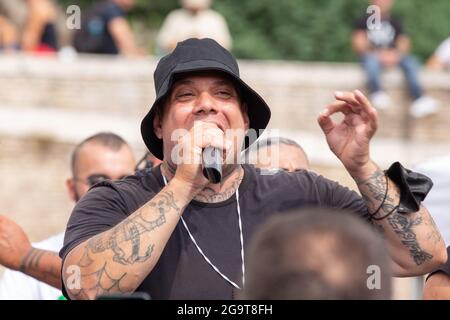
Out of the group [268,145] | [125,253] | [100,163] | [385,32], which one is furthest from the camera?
[385,32]

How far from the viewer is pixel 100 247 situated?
11.3ft

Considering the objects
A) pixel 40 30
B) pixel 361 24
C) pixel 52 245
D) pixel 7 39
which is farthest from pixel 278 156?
pixel 7 39

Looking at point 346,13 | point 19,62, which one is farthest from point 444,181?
point 346,13

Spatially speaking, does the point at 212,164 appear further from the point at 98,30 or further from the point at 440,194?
the point at 98,30

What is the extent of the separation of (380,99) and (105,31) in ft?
10.8

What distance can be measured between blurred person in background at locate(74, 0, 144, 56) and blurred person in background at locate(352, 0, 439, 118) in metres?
2.66

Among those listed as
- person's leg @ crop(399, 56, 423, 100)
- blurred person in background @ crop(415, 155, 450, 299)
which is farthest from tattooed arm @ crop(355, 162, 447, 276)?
person's leg @ crop(399, 56, 423, 100)

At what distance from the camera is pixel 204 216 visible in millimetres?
3666

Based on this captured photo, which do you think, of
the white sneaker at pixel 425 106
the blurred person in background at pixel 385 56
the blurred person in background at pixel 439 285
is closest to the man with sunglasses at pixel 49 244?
the blurred person in background at pixel 439 285

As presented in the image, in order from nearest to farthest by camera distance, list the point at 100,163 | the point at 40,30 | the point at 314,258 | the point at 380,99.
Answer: the point at 314,258 < the point at 100,163 < the point at 380,99 < the point at 40,30

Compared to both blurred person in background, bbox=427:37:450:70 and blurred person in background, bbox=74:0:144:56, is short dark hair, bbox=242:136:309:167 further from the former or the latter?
blurred person in background, bbox=427:37:450:70

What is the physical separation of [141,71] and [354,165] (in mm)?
10095

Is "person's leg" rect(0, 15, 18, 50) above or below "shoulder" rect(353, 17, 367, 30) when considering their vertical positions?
above

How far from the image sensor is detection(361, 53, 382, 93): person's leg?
12.8m
